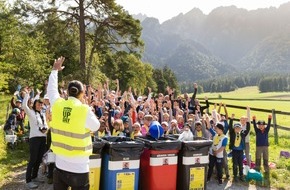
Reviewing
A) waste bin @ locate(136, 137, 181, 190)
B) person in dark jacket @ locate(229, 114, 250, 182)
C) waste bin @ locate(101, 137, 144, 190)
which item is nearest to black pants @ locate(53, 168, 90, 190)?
waste bin @ locate(101, 137, 144, 190)

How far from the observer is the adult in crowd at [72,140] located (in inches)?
179

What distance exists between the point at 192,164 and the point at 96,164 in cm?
188

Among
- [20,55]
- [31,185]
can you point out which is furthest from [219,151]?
[20,55]

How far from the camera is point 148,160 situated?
7.05 m

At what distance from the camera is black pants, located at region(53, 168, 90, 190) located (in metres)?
4.54

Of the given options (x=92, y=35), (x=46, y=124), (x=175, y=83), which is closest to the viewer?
(x=46, y=124)

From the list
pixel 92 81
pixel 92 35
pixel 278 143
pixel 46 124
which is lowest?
pixel 278 143

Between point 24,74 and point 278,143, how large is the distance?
15618 millimetres

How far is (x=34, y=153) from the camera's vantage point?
7.73m

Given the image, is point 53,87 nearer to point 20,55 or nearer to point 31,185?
point 31,185

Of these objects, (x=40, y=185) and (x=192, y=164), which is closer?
(x=192, y=164)

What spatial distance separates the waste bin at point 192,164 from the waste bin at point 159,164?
0.19m

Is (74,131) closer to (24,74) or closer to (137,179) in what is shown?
(137,179)

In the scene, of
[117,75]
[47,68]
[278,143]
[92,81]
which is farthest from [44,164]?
[117,75]
